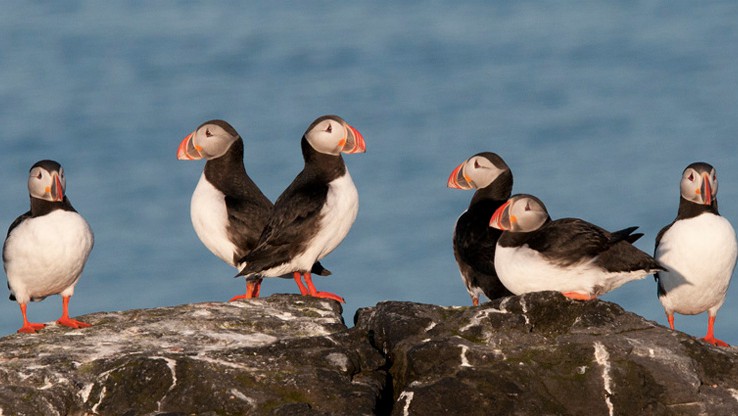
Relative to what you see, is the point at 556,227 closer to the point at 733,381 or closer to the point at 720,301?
the point at 733,381

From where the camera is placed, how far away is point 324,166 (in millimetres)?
12086

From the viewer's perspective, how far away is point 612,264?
951cm

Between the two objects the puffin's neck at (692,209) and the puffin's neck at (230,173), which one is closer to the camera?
the puffin's neck at (692,209)

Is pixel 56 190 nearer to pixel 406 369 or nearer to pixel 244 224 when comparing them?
pixel 244 224

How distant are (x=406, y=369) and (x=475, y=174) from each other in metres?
4.00

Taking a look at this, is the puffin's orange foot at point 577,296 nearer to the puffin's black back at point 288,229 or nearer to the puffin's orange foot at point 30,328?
the puffin's black back at point 288,229

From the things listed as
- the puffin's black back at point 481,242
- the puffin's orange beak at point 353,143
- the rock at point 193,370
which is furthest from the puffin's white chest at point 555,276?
the puffin's orange beak at point 353,143

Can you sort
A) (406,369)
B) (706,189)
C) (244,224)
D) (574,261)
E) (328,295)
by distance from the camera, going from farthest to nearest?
(244,224), (706,189), (328,295), (574,261), (406,369)

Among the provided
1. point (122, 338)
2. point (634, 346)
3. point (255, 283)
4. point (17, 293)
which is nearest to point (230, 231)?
point (255, 283)

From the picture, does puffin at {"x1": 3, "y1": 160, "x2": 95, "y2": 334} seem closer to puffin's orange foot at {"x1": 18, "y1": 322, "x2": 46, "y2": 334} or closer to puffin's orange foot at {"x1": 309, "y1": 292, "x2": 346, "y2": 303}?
puffin's orange foot at {"x1": 18, "y1": 322, "x2": 46, "y2": 334}

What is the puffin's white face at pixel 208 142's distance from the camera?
1260cm

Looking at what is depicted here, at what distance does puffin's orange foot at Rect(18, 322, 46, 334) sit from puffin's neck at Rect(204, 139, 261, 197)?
8.84ft

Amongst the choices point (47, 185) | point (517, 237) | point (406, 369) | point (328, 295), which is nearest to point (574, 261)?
point (517, 237)

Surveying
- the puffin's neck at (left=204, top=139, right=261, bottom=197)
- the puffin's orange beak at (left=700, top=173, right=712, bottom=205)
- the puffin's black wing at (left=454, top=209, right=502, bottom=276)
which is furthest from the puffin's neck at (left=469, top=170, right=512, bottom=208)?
the puffin's neck at (left=204, top=139, right=261, bottom=197)
